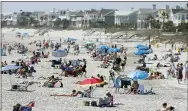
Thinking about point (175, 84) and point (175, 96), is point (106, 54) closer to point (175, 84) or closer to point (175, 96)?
point (175, 84)

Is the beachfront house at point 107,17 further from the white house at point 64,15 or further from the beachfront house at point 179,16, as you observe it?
the beachfront house at point 179,16

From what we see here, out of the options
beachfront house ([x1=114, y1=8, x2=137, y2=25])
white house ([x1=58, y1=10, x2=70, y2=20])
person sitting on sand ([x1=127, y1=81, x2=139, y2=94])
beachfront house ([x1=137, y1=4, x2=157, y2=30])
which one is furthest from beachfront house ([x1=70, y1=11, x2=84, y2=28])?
person sitting on sand ([x1=127, y1=81, x2=139, y2=94])

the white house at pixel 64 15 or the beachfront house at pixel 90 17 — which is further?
the white house at pixel 64 15

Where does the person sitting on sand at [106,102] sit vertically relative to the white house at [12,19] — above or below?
above

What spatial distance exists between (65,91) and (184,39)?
36751mm

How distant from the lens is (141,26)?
9975cm

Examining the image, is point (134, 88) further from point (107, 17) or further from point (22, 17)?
point (22, 17)

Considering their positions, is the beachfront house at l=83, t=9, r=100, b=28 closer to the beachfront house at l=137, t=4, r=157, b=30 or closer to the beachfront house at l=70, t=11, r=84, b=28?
the beachfront house at l=70, t=11, r=84, b=28

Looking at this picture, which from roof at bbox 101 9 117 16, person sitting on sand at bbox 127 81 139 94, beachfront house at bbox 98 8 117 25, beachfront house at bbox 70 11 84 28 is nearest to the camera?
person sitting on sand at bbox 127 81 139 94

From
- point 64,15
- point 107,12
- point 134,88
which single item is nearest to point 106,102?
point 134,88

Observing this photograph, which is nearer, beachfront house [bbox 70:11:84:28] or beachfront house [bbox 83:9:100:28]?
beachfront house [bbox 83:9:100:28]

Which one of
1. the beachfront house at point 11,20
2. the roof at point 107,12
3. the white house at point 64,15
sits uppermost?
the roof at point 107,12

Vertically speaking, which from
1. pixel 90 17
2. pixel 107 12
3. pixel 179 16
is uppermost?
pixel 107 12

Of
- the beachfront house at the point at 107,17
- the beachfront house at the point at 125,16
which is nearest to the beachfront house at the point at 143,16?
the beachfront house at the point at 125,16
